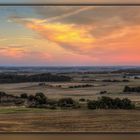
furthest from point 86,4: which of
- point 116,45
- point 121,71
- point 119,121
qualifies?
point 119,121

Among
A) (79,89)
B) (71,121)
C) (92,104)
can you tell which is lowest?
(71,121)

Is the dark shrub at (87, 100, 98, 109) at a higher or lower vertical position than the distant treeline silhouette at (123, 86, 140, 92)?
lower

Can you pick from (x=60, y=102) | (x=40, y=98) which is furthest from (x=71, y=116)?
(x=40, y=98)

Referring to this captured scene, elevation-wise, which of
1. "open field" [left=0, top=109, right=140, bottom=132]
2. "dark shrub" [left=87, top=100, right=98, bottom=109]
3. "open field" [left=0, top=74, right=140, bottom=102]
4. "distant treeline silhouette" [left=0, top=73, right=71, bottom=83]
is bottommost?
"open field" [left=0, top=109, right=140, bottom=132]

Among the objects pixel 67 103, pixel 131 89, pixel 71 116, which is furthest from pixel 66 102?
pixel 131 89

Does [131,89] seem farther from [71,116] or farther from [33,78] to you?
[33,78]

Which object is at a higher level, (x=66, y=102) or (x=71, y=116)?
(x=66, y=102)

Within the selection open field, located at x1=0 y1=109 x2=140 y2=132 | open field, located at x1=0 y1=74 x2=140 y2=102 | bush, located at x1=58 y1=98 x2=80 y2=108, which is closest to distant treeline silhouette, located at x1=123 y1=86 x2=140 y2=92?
open field, located at x1=0 y1=74 x2=140 y2=102

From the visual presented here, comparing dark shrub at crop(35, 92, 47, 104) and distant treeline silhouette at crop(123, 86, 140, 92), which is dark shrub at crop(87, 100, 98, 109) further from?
dark shrub at crop(35, 92, 47, 104)
